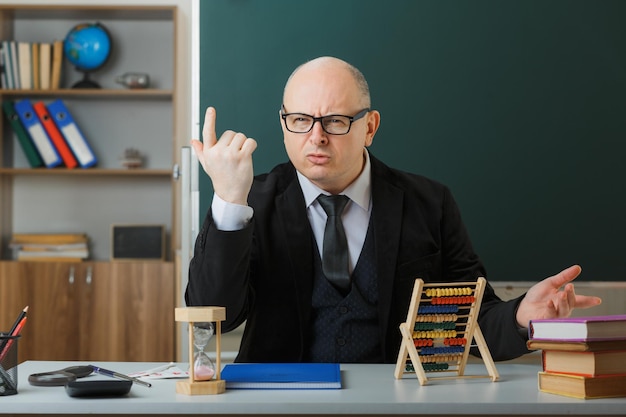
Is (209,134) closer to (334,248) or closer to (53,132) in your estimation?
(334,248)

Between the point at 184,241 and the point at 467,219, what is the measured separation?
1.04 metres

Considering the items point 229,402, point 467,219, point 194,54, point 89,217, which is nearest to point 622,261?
point 467,219

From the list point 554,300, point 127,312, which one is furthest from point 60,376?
point 127,312

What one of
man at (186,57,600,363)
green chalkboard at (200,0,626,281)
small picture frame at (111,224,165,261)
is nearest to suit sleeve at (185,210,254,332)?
man at (186,57,600,363)

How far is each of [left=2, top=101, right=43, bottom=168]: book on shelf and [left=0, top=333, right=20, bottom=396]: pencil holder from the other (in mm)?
3419

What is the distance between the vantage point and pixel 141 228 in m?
4.69

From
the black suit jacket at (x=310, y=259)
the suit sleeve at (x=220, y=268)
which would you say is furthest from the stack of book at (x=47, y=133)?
the suit sleeve at (x=220, y=268)

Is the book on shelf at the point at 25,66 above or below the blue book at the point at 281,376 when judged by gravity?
above

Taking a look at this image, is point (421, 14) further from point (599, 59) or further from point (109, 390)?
point (109, 390)

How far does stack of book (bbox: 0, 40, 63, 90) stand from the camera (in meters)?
4.71

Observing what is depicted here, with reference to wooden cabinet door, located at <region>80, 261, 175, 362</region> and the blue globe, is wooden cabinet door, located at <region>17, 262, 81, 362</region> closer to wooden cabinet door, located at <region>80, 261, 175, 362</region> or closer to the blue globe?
wooden cabinet door, located at <region>80, 261, 175, 362</region>

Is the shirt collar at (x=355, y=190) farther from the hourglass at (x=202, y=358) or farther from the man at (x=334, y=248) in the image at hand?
the hourglass at (x=202, y=358)

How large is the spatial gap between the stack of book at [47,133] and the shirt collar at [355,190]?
285 cm

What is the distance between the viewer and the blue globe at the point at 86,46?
15.7 ft
